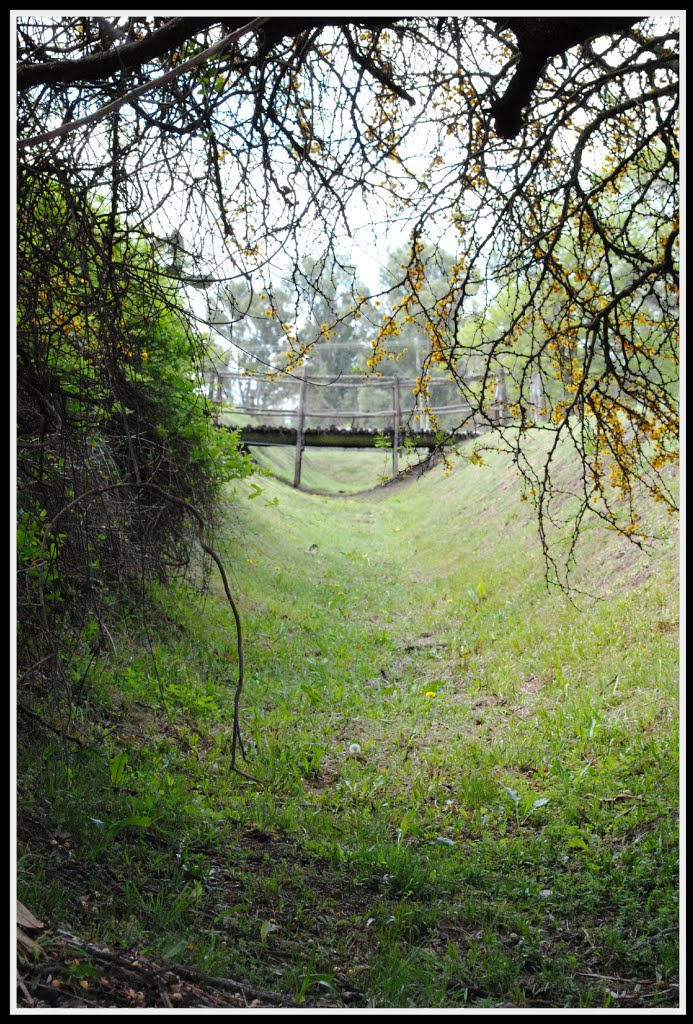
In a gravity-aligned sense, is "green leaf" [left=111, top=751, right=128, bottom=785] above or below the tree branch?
below

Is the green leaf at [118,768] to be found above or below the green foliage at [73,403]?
below

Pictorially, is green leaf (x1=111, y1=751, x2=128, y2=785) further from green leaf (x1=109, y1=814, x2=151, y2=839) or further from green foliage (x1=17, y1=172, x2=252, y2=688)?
green foliage (x1=17, y1=172, x2=252, y2=688)

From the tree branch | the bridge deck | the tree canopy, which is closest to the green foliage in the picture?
the tree canopy

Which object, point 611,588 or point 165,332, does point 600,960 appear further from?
point 165,332

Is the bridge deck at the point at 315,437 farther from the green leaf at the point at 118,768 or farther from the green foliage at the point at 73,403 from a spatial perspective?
the green leaf at the point at 118,768

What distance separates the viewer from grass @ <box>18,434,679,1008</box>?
2930 mm

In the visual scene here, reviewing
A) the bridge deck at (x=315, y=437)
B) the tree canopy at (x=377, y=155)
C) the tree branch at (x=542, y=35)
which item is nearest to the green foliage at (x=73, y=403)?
the tree canopy at (x=377, y=155)

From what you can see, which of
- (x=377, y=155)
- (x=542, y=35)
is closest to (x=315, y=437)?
(x=377, y=155)

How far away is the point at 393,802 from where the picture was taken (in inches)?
177

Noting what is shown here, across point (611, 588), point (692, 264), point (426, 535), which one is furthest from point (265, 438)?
point (692, 264)

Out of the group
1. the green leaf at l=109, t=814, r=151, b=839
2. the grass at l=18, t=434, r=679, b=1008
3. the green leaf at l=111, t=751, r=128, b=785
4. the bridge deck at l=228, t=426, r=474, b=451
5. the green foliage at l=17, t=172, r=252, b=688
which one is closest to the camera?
the green foliage at l=17, t=172, r=252, b=688

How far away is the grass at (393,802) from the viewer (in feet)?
9.61

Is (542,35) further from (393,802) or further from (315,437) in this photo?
(315,437)

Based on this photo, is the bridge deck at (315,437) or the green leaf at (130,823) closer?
the green leaf at (130,823)
